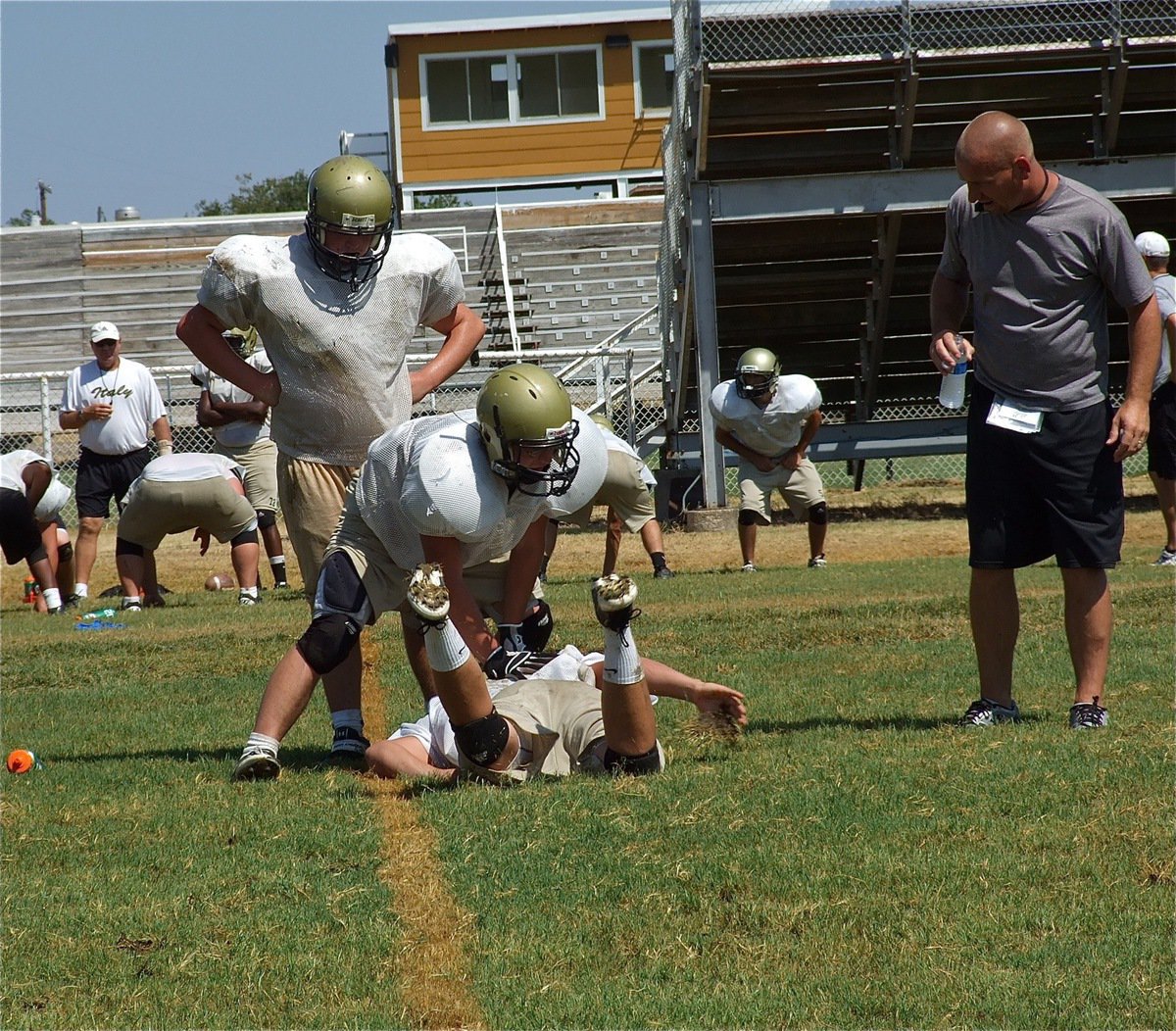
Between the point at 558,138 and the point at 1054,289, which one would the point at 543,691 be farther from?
the point at 558,138

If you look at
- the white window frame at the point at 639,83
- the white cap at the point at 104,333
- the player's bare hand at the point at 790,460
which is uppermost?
the white window frame at the point at 639,83

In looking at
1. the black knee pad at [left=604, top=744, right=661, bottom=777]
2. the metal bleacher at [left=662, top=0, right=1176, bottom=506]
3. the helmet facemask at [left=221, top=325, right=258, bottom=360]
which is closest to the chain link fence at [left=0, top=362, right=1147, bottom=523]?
the metal bleacher at [left=662, top=0, right=1176, bottom=506]

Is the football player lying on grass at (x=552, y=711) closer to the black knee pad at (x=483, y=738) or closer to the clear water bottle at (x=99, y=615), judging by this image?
the black knee pad at (x=483, y=738)

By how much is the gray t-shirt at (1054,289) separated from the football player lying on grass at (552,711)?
1.68 m

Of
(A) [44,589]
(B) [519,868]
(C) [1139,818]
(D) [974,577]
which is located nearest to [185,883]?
(B) [519,868]

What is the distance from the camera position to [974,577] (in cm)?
595

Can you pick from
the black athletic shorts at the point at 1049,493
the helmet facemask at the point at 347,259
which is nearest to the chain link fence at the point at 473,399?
the helmet facemask at the point at 347,259

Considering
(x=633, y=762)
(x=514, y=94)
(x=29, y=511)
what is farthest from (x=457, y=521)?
(x=514, y=94)

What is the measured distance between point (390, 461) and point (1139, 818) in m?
2.60

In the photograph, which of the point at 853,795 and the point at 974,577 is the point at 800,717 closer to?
the point at 974,577

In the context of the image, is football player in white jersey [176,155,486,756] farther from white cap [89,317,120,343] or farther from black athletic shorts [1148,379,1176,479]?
white cap [89,317,120,343]

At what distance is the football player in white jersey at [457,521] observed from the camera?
483 cm

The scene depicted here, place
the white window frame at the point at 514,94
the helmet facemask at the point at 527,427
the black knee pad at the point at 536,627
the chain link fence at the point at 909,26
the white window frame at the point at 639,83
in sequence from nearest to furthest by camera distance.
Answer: the helmet facemask at the point at 527,427, the black knee pad at the point at 536,627, the chain link fence at the point at 909,26, the white window frame at the point at 514,94, the white window frame at the point at 639,83

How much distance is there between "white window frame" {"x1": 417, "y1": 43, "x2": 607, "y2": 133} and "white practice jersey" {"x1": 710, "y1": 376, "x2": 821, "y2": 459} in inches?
792
